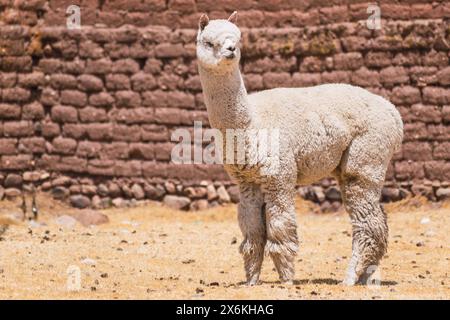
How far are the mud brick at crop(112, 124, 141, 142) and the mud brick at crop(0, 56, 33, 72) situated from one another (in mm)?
1609

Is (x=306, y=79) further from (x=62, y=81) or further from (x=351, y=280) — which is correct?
(x=351, y=280)

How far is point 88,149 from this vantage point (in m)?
16.3

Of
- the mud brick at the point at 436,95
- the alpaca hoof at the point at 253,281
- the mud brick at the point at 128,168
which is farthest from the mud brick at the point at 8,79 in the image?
the alpaca hoof at the point at 253,281

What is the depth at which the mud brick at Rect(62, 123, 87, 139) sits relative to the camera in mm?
16344

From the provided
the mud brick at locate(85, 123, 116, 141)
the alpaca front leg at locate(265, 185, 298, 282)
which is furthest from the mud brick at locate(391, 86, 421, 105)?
the alpaca front leg at locate(265, 185, 298, 282)

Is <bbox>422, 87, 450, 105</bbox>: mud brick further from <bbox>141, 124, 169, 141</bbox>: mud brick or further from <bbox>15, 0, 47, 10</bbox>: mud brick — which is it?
<bbox>15, 0, 47, 10</bbox>: mud brick

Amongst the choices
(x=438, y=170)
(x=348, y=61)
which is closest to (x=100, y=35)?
(x=348, y=61)

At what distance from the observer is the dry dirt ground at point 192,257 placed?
9547 mm

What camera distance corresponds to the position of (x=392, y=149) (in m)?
10.4

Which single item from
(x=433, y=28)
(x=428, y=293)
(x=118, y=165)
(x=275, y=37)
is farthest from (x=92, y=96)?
(x=428, y=293)

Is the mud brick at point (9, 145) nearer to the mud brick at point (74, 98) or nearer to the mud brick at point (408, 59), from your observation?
the mud brick at point (74, 98)

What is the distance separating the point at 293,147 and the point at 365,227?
109 cm

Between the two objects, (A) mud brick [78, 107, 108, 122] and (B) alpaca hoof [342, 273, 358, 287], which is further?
(A) mud brick [78, 107, 108, 122]

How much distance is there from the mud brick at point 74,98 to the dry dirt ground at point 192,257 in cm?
141
